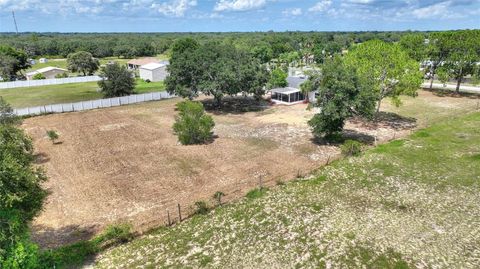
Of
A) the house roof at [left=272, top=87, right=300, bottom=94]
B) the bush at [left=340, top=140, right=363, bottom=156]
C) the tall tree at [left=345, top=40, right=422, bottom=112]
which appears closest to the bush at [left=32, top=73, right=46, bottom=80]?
the house roof at [left=272, top=87, right=300, bottom=94]

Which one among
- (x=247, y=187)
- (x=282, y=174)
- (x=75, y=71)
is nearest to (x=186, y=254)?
(x=247, y=187)

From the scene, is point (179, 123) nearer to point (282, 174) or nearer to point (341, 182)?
point (282, 174)

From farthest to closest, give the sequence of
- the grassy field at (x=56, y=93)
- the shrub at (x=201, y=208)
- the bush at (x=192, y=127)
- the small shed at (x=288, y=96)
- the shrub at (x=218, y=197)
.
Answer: the grassy field at (x=56, y=93) < the small shed at (x=288, y=96) < the bush at (x=192, y=127) < the shrub at (x=218, y=197) < the shrub at (x=201, y=208)

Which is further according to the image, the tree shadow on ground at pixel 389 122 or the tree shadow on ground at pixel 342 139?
the tree shadow on ground at pixel 389 122

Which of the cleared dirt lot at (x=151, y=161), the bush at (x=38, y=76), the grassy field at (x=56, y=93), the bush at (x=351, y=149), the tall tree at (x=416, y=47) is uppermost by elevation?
the tall tree at (x=416, y=47)

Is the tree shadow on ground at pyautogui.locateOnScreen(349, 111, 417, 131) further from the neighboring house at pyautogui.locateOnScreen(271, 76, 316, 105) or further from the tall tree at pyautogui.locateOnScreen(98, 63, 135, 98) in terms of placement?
the tall tree at pyautogui.locateOnScreen(98, 63, 135, 98)

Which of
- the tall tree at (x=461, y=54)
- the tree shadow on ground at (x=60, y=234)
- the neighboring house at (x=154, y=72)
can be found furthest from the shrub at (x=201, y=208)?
the neighboring house at (x=154, y=72)

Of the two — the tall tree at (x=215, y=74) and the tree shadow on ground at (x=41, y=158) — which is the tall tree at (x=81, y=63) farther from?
the tree shadow on ground at (x=41, y=158)
